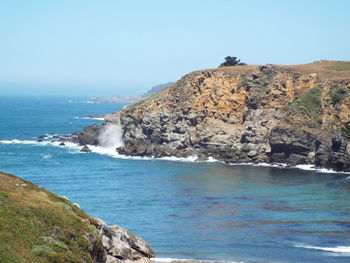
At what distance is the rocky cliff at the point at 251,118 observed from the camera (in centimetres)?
9600

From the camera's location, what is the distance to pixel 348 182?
79875 millimetres

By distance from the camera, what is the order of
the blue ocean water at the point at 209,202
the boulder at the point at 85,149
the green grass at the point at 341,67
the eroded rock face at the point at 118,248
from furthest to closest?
the green grass at the point at 341,67, the boulder at the point at 85,149, the blue ocean water at the point at 209,202, the eroded rock face at the point at 118,248

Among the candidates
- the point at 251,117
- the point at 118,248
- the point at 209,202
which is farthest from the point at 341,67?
the point at 118,248

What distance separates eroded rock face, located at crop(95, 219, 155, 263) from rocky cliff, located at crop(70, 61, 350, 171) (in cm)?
5748

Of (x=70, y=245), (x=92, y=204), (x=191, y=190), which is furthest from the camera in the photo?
(x=191, y=190)

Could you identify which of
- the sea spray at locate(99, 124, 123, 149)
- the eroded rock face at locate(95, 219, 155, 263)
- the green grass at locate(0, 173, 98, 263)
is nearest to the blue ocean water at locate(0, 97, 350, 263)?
the eroded rock face at locate(95, 219, 155, 263)

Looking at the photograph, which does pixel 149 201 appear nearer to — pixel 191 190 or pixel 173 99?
pixel 191 190

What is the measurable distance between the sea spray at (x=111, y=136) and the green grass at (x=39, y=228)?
8419cm

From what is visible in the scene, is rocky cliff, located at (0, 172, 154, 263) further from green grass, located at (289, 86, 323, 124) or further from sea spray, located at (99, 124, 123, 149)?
sea spray, located at (99, 124, 123, 149)

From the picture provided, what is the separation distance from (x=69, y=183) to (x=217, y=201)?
21810 mm

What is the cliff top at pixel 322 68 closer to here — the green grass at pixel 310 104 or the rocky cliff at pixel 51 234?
the green grass at pixel 310 104

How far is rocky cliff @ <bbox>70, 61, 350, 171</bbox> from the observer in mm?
96000

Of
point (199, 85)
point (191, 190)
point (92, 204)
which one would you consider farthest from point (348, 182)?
point (199, 85)

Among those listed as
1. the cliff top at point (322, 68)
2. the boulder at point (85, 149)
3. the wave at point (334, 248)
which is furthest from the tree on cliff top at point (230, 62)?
the wave at point (334, 248)
